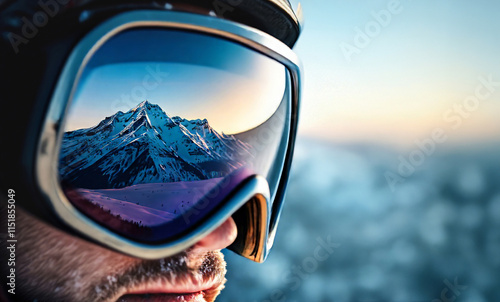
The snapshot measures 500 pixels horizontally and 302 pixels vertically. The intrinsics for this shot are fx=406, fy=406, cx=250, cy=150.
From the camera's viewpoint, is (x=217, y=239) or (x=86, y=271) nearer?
(x=86, y=271)

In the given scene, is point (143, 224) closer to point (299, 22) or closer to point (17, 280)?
point (17, 280)

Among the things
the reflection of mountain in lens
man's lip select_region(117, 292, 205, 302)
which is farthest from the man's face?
the reflection of mountain in lens

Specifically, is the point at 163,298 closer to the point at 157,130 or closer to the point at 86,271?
the point at 86,271

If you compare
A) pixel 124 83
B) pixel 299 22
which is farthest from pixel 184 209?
pixel 299 22

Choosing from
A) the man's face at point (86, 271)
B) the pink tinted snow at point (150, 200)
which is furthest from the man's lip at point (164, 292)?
the pink tinted snow at point (150, 200)

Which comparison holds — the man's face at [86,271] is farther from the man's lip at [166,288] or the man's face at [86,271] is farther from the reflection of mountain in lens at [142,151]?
the reflection of mountain in lens at [142,151]

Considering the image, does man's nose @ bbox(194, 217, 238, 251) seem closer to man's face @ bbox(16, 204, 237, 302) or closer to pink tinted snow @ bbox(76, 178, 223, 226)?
man's face @ bbox(16, 204, 237, 302)

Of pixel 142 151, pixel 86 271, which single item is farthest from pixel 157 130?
pixel 86 271
